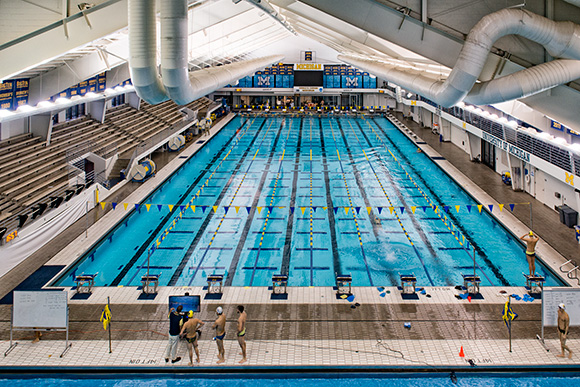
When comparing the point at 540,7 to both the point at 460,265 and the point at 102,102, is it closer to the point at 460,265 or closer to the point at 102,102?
the point at 460,265

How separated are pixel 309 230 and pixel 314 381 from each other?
23.6 feet

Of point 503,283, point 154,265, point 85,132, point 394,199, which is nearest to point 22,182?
point 154,265

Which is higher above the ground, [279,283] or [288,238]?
[288,238]

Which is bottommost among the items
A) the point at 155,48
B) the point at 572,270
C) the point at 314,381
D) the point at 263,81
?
the point at 314,381

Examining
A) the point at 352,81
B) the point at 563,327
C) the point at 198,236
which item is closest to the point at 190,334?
the point at 563,327

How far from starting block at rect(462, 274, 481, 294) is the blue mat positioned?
29.6 ft

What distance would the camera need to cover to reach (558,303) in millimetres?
7816

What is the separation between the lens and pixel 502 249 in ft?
41.5

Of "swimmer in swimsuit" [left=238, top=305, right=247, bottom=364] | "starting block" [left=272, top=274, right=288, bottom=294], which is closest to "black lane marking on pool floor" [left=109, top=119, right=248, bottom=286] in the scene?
"starting block" [left=272, top=274, right=288, bottom=294]

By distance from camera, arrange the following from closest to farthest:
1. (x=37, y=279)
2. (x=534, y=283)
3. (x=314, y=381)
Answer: (x=314, y=381)
(x=534, y=283)
(x=37, y=279)

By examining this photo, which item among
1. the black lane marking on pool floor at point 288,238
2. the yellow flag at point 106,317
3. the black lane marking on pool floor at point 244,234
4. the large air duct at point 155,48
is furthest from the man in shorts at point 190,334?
the black lane marking on pool floor at point 288,238

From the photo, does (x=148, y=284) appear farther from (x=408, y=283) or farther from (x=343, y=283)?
(x=408, y=283)

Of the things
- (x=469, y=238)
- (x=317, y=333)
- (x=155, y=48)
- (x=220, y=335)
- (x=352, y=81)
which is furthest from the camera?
(x=352, y=81)

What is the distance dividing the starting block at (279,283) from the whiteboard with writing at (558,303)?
15.7 feet
